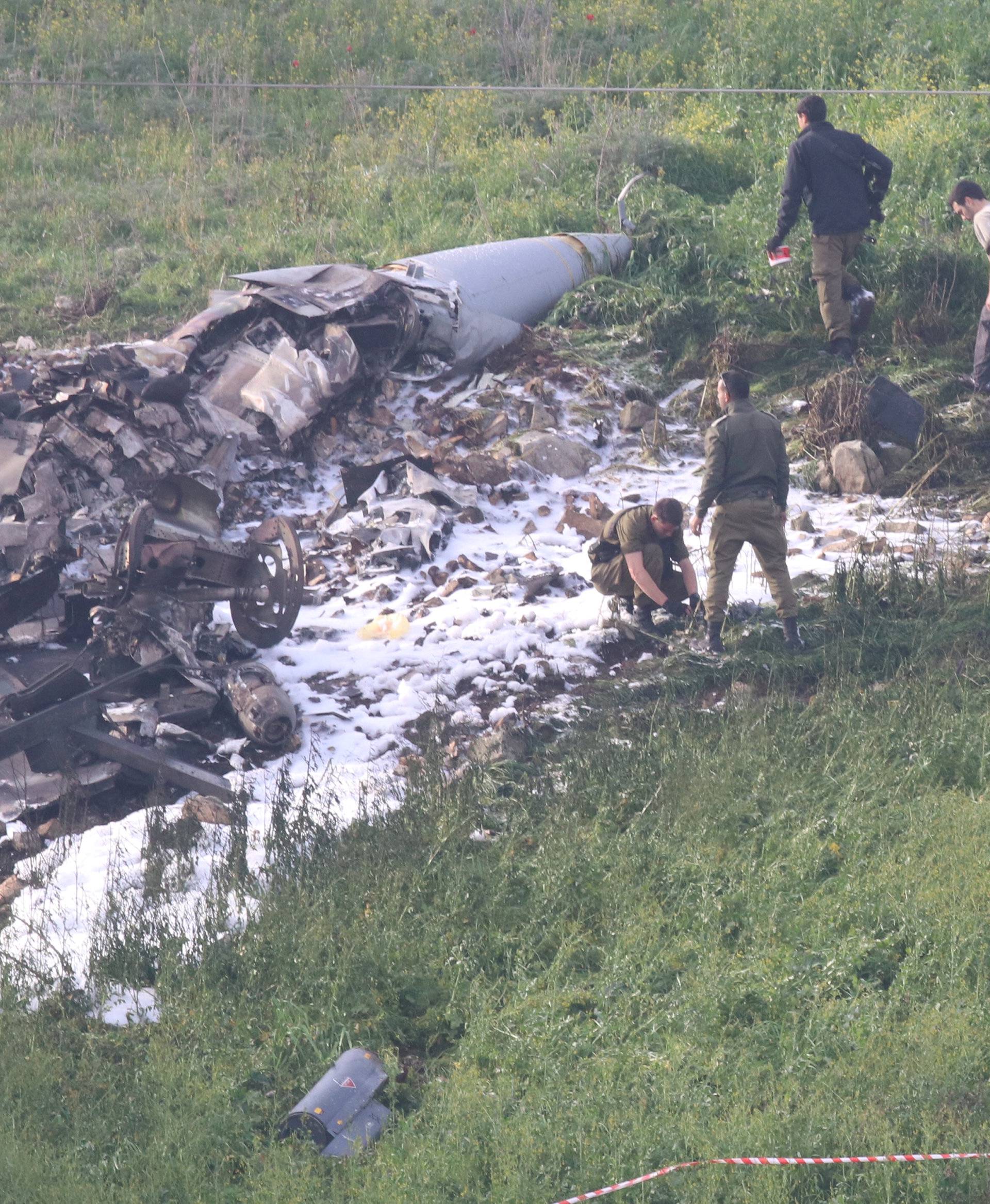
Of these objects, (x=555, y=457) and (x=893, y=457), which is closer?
(x=893, y=457)

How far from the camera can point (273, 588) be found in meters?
6.91

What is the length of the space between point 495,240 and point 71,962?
854cm

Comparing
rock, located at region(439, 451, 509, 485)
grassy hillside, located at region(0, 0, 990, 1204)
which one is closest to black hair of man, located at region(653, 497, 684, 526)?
grassy hillside, located at region(0, 0, 990, 1204)

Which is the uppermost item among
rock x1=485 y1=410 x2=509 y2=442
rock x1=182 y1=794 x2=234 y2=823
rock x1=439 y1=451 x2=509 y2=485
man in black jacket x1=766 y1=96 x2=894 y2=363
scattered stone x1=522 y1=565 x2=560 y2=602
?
man in black jacket x1=766 y1=96 x2=894 y2=363

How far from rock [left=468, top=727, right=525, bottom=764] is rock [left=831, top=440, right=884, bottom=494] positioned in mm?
3531

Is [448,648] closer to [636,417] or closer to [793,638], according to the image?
[793,638]

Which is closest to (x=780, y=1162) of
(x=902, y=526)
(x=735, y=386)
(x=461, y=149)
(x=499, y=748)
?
(x=499, y=748)

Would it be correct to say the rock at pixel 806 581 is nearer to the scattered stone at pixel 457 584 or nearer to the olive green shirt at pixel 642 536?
the olive green shirt at pixel 642 536

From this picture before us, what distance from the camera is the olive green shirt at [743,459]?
6.33m

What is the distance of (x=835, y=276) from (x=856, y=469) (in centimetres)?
177

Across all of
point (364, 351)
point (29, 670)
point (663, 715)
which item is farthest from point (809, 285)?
point (29, 670)

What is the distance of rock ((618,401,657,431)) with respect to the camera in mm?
9305

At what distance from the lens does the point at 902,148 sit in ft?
37.5

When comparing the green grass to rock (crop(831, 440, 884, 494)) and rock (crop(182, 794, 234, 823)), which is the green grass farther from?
rock (crop(831, 440, 884, 494))
